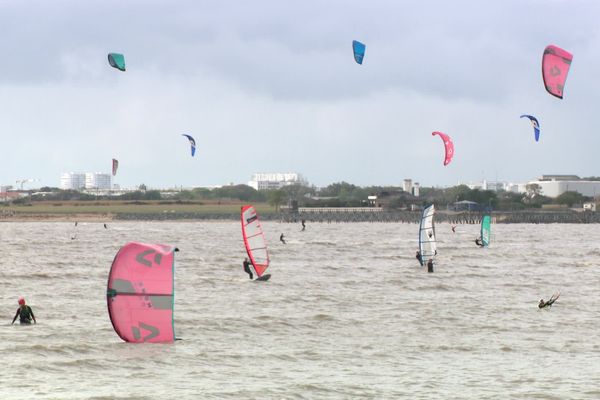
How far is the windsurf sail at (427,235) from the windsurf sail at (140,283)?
66.3 ft

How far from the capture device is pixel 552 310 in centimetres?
2984

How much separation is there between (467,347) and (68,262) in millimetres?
31164

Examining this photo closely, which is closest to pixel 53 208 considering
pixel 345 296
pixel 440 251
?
pixel 440 251

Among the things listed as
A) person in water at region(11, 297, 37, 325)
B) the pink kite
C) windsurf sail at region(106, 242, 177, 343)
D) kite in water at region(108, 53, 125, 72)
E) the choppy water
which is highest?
kite in water at region(108, 53, 125, 72)

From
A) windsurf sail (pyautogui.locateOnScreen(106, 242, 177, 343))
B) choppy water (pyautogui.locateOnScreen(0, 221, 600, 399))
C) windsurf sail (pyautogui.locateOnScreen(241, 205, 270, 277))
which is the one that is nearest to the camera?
choppy water (pyautogui.locateOnScreen(0, 221, 600, 399))

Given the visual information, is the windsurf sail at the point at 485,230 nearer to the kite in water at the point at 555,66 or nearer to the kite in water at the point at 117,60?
the kite in water at the point at 117,60

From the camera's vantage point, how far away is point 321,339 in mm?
24344

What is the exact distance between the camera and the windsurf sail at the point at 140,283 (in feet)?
66.3

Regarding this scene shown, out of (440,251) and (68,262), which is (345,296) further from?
(440,251)

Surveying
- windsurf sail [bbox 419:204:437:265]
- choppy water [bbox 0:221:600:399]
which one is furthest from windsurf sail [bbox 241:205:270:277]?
windsurf sail [bbox 419:204:437:265]

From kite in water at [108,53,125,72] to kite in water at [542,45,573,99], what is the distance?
2680 centimetres

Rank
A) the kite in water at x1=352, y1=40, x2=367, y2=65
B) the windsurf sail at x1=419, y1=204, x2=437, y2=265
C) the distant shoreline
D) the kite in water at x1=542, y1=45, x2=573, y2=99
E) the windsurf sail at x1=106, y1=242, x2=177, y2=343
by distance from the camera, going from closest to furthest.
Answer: the windsurf sail at x1=106, y1=242, x2=177, y2=343, the kite in water at x1=542, y1=45, x2=573, y2=99, the windsurf sail at x1=419, y1=204, x2=437, y2=265, the kite in water at x1=352, y1=40, x2=367, y2=65, the distant shoreline

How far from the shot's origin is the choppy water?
19.0 metres

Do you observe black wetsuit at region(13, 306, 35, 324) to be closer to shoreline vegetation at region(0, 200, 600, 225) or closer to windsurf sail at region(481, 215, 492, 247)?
windsurf sail at region(481, 215, 492, 247)
